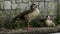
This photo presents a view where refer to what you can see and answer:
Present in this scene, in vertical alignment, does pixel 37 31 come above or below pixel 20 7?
below

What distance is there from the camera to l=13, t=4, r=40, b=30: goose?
6.07ft

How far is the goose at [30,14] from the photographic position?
1.85 meters

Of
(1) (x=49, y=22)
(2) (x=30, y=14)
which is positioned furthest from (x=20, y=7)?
(1) (x=49, y=22)

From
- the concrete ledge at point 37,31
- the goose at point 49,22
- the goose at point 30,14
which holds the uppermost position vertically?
the goose at point 30,14

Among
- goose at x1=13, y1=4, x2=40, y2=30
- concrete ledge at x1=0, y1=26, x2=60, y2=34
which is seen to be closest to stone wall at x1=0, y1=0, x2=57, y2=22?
goose at x1=13, y1=4, x2=40, y2=30

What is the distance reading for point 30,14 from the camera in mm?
1869

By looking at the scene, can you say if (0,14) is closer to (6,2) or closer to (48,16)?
(6,2)

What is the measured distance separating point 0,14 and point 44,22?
1.66ft

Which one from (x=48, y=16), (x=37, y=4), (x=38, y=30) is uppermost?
(x=37, y=4)

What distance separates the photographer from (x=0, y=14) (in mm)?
1991

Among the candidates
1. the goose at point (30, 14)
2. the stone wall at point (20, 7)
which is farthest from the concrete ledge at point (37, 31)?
the stone wall at point (20, 7)

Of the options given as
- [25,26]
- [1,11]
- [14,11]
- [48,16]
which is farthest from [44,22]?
[1,11]

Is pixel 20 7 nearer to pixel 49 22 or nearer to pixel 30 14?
pixel 30 14

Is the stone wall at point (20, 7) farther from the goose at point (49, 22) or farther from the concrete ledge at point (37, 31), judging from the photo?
the concrete ledge at point (37, 31)
